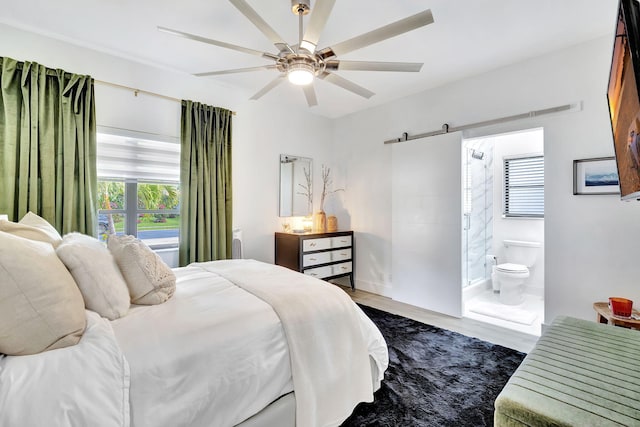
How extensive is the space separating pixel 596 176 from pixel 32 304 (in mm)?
3672

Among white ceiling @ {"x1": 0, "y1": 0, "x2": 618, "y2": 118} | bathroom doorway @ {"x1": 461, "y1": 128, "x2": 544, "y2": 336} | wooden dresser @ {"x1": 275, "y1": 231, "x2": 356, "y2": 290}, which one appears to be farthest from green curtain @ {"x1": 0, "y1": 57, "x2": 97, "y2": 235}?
bathroom doorway @ {"x1": 461, "y1": 128, "x2": 544, "y2": 336}

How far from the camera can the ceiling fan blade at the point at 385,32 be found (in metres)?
1.44

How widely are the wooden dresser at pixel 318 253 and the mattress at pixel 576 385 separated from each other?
255 cm

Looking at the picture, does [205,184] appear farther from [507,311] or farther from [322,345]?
[507,311]

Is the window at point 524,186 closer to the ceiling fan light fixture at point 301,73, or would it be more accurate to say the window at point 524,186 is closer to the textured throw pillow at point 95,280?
the ceiling fan light fixture at point 301,73

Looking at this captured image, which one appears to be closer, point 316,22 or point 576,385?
point 576,385

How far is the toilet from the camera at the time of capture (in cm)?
358

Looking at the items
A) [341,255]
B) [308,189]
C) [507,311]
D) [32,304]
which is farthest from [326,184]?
[32,304]

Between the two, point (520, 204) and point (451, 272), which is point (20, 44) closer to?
point (451, 272)

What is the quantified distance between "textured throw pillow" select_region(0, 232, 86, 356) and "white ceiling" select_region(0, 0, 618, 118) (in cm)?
196

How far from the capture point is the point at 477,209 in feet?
13.6

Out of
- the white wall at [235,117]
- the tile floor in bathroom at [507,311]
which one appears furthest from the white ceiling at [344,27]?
the tile floor in bathroom at [507,311]

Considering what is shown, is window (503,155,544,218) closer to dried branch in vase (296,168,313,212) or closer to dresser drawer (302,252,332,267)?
dresser drawer (302,252,332,267)

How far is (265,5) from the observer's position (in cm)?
204
